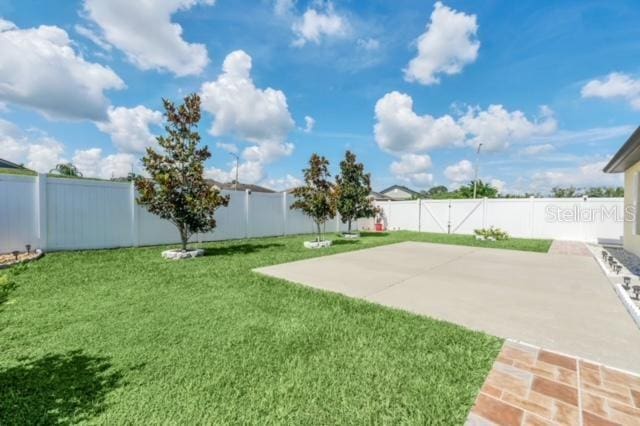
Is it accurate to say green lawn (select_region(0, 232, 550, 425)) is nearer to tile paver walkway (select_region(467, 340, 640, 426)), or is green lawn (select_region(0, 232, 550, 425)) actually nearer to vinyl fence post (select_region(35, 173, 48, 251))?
tile paver walkway (select_region(467, 340, 640, 426))

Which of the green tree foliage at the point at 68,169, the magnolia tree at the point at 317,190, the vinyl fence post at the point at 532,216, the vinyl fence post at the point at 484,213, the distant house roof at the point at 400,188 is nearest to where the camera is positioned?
the magnolia tree at the point at 317,190

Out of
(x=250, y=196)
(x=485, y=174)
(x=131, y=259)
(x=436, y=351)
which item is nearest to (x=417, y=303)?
(x=436, y=351)

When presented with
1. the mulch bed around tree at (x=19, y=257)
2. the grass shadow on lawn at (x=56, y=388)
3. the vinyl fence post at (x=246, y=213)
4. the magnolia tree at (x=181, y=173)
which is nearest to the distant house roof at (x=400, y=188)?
the vinyl fence post at (x=246, y=213)

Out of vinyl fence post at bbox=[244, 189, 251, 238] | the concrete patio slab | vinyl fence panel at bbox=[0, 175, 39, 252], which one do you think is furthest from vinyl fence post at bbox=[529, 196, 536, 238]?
vinyl fence panel at bbox=[0, 175, 39, 252]

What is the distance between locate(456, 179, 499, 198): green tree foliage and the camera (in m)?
24.0

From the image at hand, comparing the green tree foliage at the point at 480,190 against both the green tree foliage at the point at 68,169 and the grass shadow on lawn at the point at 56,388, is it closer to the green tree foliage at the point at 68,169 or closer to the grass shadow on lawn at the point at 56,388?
the grass shadow on lawn at the point at 56,388

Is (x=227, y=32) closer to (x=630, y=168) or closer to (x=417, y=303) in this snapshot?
(x=417, y=303)

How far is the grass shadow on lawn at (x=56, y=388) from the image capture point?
1.73 meters

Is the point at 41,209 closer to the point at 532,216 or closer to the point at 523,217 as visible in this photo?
the point at 523,217

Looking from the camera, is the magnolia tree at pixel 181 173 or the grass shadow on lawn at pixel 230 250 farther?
the grass shadow on lawn at pixel 230 250

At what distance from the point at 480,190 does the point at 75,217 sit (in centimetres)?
2740

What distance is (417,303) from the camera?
3.94m

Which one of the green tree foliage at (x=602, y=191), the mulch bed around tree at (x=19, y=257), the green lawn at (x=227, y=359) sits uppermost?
the green tree foliage at (x=602, y=191)

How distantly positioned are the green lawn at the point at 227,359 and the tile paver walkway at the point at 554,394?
13 centimetres
